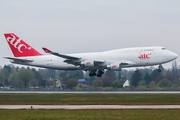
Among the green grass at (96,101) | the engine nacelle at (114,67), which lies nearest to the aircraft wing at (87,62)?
the engine nacelle at (114,67)

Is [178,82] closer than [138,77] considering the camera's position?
Yes

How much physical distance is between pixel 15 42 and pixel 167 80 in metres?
32.7

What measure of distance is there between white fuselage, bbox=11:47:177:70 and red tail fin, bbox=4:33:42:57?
51.3 inches

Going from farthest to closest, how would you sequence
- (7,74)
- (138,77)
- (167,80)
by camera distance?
(7,74), (138,77), (167,80)

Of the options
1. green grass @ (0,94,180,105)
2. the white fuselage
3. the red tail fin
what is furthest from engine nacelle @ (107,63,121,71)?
green grass @ (0,94,180,105)

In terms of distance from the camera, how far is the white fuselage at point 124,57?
70750mm

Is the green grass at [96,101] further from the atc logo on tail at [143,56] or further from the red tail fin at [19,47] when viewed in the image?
the red tail fin at [19,47]

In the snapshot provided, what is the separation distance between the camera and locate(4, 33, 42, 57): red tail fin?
77.2m

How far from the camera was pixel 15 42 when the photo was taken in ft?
261

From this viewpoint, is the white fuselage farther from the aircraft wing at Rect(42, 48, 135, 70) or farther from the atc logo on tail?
the aircraft wing at Rect(42, 48, 135, 70)

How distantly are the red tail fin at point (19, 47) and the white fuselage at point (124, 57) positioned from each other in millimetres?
1302
